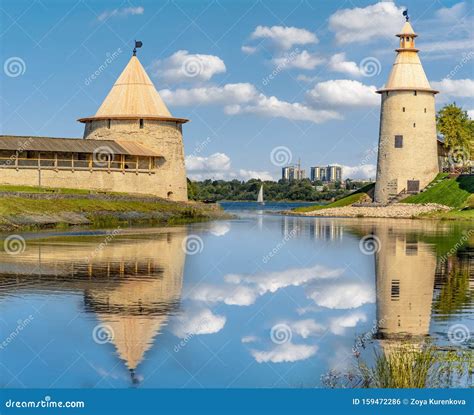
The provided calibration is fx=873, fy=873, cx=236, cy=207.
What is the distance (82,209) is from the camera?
37.0 meters

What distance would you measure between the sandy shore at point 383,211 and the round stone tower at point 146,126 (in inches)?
380

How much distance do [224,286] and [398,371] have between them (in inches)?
298

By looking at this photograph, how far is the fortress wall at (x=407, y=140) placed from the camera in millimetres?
55250

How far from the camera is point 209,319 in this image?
12438 millimetres

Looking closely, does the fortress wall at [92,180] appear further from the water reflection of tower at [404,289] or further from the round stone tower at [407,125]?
the water reflection of tower at [404,289]

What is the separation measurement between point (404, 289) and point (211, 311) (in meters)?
4.19

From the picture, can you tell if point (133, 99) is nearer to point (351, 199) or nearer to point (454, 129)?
point (351, 199)

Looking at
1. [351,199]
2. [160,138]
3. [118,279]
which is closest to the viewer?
[118,279]

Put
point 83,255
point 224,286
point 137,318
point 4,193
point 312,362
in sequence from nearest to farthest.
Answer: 1. point 312,362
2. point 137,318
3. point 224,286
4. point 83,255
5. point 4,193

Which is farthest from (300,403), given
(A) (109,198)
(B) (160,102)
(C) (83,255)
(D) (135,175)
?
(B) (160,102)

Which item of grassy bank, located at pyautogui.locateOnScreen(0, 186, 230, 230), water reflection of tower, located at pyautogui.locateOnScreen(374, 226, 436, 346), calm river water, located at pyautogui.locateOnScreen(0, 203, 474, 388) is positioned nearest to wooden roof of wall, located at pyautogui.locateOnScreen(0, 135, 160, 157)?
grassy bank, located at pyautogui.locateOnScreen(0, 186, 230, 230)

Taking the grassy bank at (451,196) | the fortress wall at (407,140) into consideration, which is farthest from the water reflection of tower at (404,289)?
the fortress wall at (407,140)

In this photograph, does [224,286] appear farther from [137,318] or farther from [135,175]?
[135,175]

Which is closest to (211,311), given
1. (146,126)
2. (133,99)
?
(146,126)
